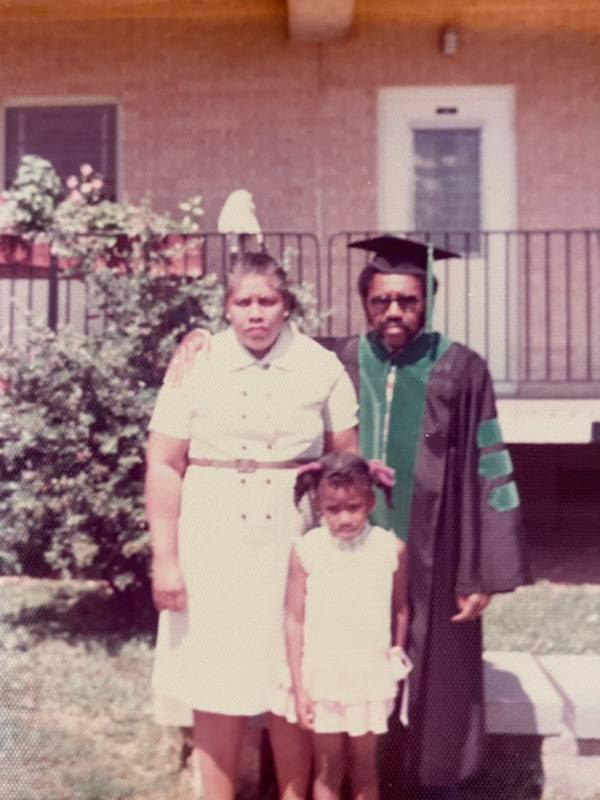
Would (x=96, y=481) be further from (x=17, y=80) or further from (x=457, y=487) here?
(x=17, y=80)

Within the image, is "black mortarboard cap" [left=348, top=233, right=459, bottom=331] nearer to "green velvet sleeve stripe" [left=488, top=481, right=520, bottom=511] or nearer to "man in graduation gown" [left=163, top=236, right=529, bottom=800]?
"man in graduation gown" [left=163, top=236, right=529, bottom=800]

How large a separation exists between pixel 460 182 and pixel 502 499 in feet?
15.0

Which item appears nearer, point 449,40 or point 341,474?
point 341,474

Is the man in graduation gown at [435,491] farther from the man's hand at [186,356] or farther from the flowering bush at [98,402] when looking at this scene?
Result: the flowering bush at [98,402]

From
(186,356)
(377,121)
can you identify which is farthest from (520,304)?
(186,356)

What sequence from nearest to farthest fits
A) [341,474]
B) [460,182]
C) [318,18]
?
1. [341,474]
2. [318,18]
3. [460,182]

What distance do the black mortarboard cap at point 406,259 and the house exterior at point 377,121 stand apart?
3871mm

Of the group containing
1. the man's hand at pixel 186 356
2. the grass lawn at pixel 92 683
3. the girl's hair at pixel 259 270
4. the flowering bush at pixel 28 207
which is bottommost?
the grass lawn at pixel 92 683

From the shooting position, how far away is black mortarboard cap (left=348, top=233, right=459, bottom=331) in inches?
93.4

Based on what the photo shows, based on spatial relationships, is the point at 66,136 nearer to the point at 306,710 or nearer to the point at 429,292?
the point at 429,292

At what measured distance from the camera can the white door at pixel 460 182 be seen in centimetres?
632

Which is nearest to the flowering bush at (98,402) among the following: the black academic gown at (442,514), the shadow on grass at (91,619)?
the shadow on grass at (91,619)

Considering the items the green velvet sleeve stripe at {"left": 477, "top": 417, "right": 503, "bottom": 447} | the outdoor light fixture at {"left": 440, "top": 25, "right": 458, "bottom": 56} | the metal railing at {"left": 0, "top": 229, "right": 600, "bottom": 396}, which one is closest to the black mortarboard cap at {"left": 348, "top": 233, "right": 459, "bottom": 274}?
the green velvet sleeve stripe at {"left": 477, "top": 417, "right": 503, "bottom": 447}

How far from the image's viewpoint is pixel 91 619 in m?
4.67
